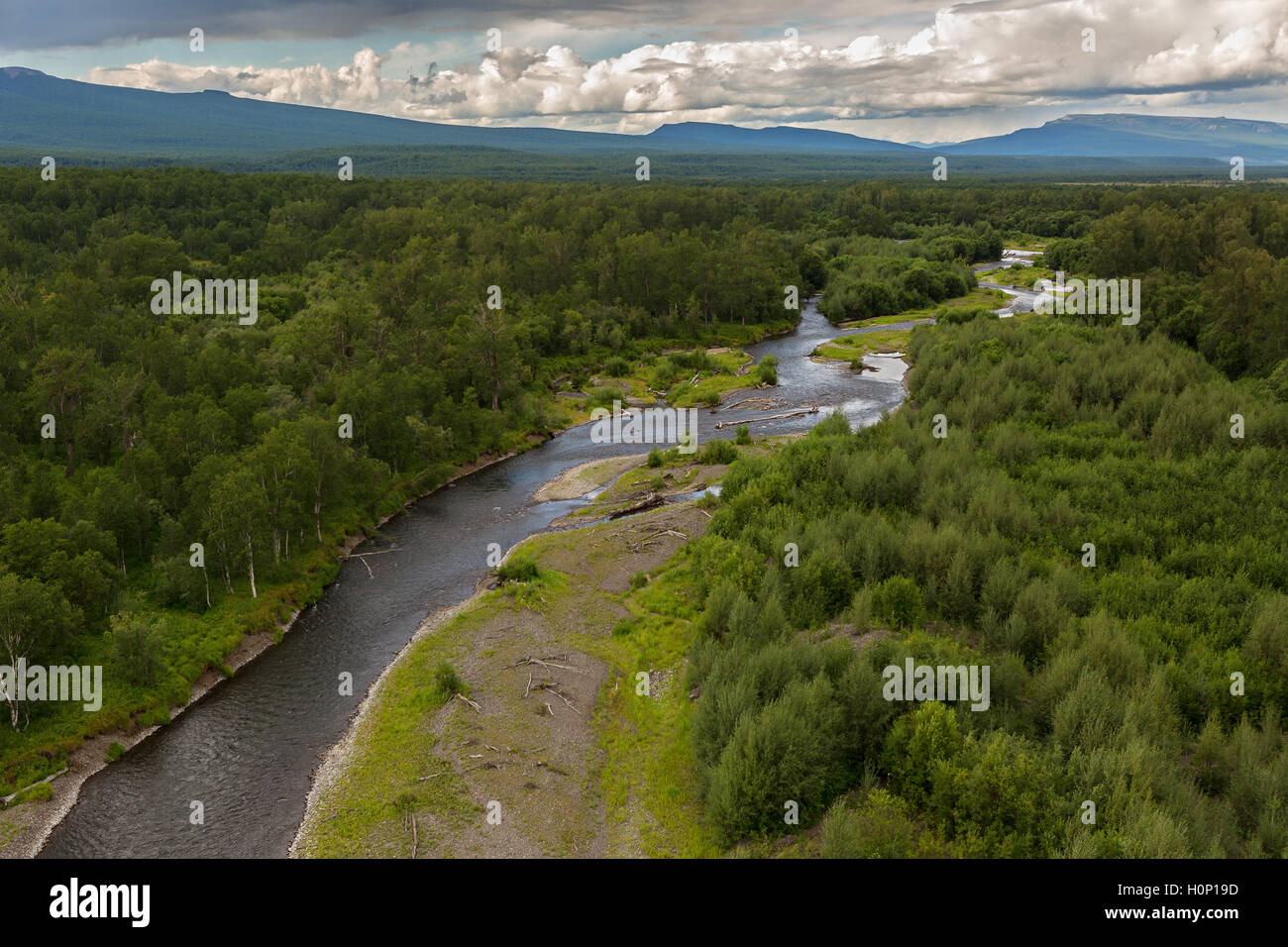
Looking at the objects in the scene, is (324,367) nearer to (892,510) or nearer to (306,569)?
(306,569)

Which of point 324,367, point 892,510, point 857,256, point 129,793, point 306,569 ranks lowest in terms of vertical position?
point 129,793

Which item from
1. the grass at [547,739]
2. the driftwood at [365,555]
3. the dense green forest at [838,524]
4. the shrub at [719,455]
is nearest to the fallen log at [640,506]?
the dense green forest at [838,524]

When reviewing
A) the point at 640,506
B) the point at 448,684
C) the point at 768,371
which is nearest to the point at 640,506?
the point at 640,506

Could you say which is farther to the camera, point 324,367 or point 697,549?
point 324,367

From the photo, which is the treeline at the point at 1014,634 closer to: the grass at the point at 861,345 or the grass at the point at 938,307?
the grass at the point at 861,345

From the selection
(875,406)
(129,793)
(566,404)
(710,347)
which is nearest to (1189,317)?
(875,406)
